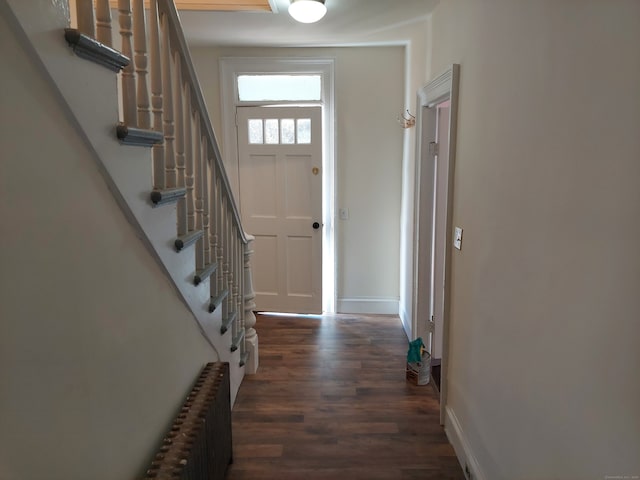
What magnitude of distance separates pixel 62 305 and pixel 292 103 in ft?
11.2

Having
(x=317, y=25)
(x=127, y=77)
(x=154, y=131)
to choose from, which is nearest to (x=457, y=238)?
(x=154, y=131)

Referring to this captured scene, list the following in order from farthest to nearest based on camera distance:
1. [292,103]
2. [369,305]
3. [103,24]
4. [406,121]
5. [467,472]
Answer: [369,305], [292,103], [406,121], [467,472], [103,24]

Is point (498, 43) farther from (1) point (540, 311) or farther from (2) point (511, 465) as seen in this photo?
(2) point (511, 465)

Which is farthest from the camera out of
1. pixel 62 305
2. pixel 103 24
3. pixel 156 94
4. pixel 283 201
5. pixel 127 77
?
pixel 283 201

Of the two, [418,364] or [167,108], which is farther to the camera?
[418,364]

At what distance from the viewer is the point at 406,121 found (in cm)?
376

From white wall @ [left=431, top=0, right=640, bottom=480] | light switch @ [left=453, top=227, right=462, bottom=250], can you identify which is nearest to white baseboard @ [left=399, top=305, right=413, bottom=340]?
light switch @ [left=453, top=227, right=462, bottom=250]

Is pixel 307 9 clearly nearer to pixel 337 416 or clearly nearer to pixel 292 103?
pixel 292 103

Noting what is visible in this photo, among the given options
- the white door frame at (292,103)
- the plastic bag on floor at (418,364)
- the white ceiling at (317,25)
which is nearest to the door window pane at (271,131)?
the white door frame at (292,103)

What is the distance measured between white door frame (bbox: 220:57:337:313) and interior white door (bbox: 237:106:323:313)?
0.25 feet

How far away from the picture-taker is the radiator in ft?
4.50

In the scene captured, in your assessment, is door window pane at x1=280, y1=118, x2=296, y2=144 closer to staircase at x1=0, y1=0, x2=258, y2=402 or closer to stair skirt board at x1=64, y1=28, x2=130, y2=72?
staircase at x1=0, y1=0, x2=258, y2=402

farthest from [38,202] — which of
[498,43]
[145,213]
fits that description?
[498,43]

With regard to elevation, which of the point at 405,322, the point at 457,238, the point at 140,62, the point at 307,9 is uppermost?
the point at 307,9
